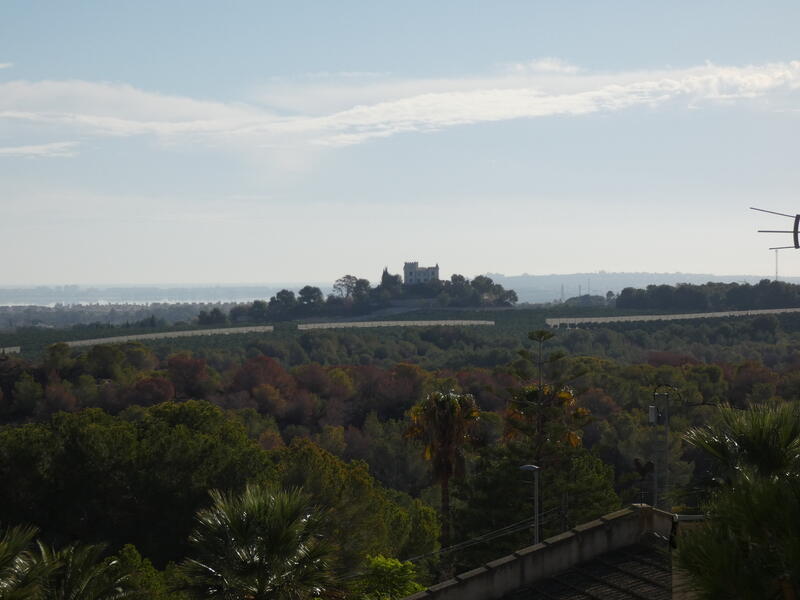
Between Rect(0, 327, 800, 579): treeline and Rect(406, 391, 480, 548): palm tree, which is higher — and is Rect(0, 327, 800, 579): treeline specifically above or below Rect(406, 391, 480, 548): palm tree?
below

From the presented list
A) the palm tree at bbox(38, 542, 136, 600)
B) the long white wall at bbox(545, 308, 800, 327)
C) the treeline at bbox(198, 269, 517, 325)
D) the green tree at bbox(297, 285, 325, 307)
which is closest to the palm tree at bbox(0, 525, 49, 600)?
the palm tree at bbox(38, 542, 136, 600)

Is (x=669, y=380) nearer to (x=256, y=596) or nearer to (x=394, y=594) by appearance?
(x=394, y=594)

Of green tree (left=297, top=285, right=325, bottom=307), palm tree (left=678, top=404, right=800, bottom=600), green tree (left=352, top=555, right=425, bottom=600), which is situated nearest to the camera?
palm tree (left=678, top=404, right=800, bottom=600)

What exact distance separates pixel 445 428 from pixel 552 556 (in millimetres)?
12140

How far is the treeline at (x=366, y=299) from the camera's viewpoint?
170500mm

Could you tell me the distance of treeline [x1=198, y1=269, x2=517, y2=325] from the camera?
170500 mm

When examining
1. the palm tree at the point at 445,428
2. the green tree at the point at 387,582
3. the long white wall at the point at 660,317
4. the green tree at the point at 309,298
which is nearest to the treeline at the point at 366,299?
the green tree at the point at 309,298

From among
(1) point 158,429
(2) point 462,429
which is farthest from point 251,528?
(1) point 158,429

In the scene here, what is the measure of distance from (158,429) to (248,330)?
94.3 metres

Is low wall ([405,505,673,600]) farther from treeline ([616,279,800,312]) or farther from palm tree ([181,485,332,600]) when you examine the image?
treeline ([616,279,800,312])

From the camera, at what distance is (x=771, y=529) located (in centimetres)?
828

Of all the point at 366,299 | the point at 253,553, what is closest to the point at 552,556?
the point at 253,553

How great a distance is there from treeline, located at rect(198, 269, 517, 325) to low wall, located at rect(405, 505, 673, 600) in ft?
488

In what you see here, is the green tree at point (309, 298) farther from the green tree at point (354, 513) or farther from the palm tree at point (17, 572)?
the palm tree at point (17, 572)
